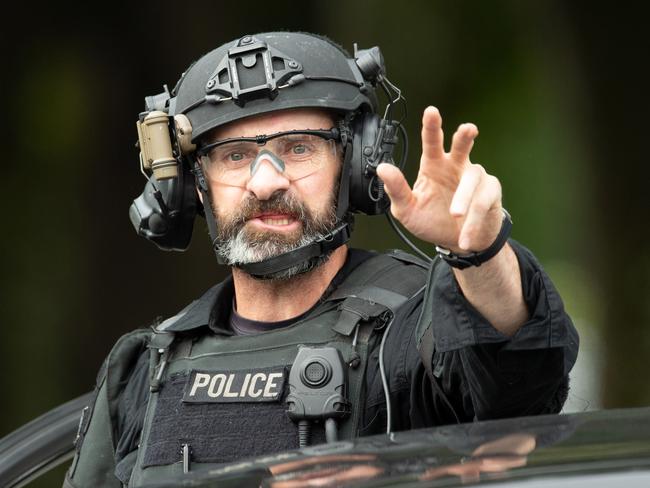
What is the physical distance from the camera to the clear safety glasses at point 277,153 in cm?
324

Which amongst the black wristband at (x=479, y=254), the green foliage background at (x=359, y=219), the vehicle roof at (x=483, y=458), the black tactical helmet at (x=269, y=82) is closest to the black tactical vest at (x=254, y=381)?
the black tactical helmet at (x=269, y=82)

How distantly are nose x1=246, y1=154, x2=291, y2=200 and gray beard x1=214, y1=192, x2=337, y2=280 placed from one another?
0.11 feet

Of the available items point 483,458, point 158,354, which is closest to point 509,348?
point 483,458

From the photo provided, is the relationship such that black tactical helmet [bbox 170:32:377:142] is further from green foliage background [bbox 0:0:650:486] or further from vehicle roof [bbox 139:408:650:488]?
green foliage background [bbox 0:0:650:486]

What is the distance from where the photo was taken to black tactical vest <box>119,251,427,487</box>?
2961 mm

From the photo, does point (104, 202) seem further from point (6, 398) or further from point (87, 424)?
point (87, 424)

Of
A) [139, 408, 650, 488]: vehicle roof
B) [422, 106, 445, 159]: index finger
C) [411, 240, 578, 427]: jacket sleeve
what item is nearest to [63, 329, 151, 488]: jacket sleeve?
[411, 240, 578, 427]: jacket sleeve

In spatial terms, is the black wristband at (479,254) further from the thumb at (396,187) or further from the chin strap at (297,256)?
the chin strap at (297,256)

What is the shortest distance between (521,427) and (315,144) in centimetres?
157

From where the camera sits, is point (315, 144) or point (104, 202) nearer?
point (315, 144)

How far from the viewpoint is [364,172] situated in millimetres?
3297

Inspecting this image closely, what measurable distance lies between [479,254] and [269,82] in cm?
108

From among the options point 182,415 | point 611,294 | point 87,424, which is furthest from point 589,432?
point 611,294

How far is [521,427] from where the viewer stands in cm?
184
